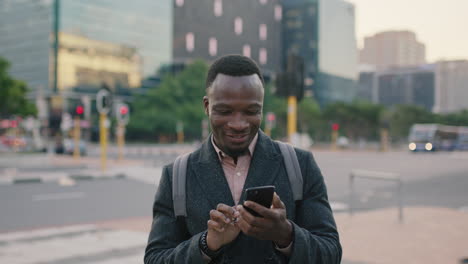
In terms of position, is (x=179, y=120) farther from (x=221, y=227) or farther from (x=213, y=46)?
(x=221, y=227)

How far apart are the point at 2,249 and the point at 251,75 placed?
5780mm

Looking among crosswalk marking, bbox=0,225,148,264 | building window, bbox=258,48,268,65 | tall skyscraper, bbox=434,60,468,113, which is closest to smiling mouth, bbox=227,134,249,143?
crosswalk marking, bbox=0,225,148,264

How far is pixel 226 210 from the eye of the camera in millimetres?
1406

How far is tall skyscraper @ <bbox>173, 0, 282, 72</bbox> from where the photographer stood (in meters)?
71.8

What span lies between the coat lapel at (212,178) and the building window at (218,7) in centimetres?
7499

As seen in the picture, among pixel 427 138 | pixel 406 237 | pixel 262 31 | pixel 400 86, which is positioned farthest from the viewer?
pixel 400 86

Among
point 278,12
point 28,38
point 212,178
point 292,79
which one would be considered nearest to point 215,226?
point 212,178

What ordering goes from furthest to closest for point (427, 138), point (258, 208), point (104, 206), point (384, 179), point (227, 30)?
point (227, 30)
point (427, 138)
point (104, 206)
point (384, 179)
point (258, 208)

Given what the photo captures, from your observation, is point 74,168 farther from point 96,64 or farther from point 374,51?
point 374,51

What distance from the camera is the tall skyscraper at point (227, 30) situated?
71.8 m

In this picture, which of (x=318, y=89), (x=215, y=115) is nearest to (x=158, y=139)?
(x=318, y=89)

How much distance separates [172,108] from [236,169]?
5592 centimetres

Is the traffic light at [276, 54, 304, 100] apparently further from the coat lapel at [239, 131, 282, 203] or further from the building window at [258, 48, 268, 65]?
the building window at [258, 48, 268, 65]

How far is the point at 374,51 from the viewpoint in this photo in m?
177
